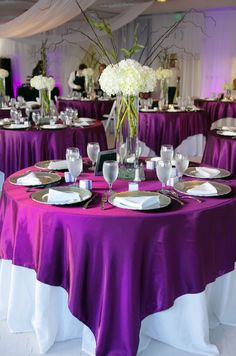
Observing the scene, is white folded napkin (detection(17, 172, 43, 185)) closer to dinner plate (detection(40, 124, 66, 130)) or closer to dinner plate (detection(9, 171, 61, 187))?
dinner plate (detection(9, 171, 61, 187))

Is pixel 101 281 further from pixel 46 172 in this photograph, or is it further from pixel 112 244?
pixel 46 172

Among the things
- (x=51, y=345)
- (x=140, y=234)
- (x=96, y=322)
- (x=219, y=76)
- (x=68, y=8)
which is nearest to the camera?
(x=140, y=234)

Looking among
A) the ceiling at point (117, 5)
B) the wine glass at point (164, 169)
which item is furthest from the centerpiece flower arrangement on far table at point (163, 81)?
the wine glass at point (164, 169)

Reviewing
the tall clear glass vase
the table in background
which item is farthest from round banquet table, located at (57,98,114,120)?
the tall clear glass vase

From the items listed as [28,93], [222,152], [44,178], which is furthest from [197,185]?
[28,93]

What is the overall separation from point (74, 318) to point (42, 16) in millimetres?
4864

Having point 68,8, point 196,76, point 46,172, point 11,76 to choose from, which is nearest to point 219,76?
point 196,76

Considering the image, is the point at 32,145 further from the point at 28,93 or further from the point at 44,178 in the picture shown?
the point at 28,93

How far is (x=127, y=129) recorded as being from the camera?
2.61 metres

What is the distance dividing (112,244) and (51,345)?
729mm

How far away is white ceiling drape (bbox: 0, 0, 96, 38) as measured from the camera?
18.7 feet

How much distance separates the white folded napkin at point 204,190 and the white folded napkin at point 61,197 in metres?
0.57

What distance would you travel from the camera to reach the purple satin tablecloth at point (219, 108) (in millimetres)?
7754

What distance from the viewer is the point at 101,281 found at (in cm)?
204
